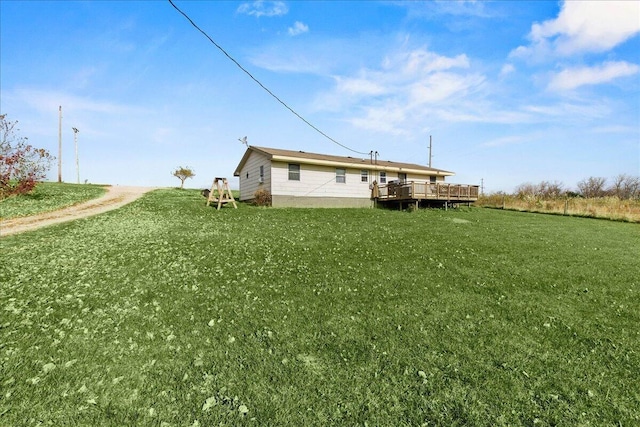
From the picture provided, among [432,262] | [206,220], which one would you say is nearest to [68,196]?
[206,220]

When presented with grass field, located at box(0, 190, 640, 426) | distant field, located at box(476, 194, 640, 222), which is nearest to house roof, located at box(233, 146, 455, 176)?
distant field, located at box(476, 194, 640, 222)

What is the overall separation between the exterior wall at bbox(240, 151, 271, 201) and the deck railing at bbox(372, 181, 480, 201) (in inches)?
379

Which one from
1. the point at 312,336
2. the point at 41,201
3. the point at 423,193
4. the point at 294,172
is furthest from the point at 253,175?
the point at 312,336

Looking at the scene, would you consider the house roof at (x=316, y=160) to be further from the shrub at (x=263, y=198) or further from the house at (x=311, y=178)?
the shrub at (x=263, y=198)

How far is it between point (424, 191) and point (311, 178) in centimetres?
920

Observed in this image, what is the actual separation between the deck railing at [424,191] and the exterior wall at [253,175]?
9624mm

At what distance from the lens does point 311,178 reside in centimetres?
2597

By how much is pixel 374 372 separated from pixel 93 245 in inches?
428

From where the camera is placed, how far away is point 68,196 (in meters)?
25.0

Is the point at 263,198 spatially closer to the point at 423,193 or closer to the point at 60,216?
the point at 60,216

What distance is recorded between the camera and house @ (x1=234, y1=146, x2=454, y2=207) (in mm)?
24672

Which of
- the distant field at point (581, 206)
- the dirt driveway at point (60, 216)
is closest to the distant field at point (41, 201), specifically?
the dirt driveway at point (60, 216)

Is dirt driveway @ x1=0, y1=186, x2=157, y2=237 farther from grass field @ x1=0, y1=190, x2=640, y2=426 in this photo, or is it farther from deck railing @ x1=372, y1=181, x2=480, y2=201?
deck railing @ x1=372, y1=181, x2=480, y2=201

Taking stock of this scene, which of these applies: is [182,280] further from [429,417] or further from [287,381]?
[429,417]
